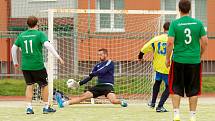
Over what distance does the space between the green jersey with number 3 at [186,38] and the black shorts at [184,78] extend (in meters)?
0.09

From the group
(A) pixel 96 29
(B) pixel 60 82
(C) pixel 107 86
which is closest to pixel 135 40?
(A) pixel 96 29

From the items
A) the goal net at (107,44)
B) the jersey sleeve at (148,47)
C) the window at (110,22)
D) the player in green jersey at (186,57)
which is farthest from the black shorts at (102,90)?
the window at (110,22)

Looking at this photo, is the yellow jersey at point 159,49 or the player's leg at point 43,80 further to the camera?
the yellow jersey at point 159,49

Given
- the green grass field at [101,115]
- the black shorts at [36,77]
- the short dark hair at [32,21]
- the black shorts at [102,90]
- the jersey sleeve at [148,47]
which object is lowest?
the green grass field at [101,115]

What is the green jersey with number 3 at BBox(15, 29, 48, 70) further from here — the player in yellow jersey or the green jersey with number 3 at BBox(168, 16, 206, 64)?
the green jersey with number 3 at BBox(168, 16, 206, 64)

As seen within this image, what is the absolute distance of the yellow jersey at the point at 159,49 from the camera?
15.0m

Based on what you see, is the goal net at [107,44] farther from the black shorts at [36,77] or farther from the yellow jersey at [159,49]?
the black shorts at [36,77]

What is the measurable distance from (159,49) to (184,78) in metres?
3.82

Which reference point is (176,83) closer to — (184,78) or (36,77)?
(184,78)

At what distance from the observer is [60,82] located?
1914cm

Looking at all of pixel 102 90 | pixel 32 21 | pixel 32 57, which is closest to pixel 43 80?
pixel 32 57

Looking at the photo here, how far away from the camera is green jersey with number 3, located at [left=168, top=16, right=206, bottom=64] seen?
442 inches

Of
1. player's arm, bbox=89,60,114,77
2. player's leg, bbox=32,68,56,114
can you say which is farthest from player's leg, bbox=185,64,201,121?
player's arm, bbox=89,60,114,77

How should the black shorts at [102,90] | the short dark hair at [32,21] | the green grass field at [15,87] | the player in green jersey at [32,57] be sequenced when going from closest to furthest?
the short dark hair at [32,21] → the player in green jersey at [32,57] → the black shorts at [102,90] → the green grass field at [15,87]
